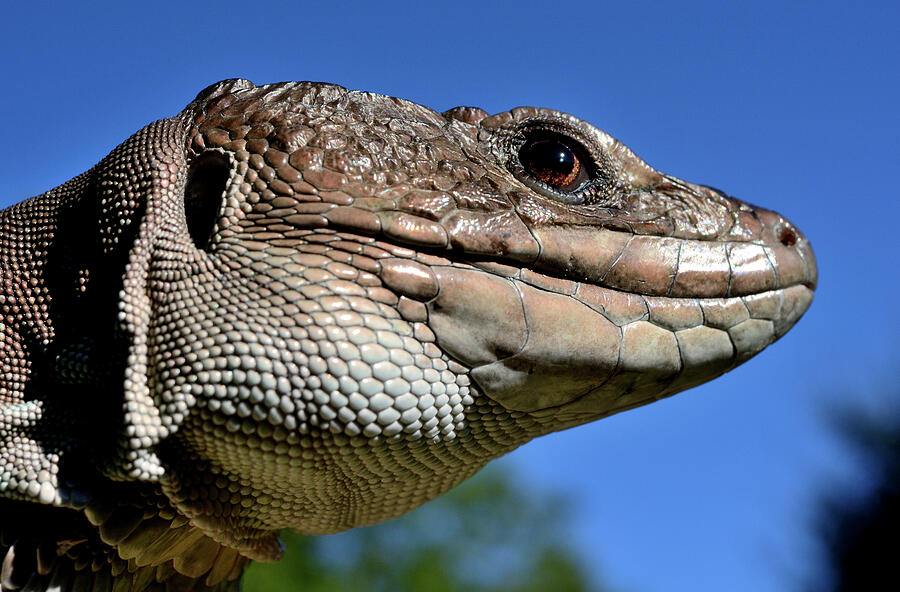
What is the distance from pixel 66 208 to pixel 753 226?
263 cm

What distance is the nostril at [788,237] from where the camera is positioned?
351 cm

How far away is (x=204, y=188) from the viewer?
317cm

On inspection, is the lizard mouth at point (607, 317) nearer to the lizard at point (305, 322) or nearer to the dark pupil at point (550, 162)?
the lizard at point (305, 322)

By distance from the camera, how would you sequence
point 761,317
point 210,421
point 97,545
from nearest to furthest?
point 210,421
point 97,545
point 761,317

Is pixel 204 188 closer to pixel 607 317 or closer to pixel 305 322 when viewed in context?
pixel 305 322

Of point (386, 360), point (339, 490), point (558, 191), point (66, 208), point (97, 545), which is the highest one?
point (558, 191)

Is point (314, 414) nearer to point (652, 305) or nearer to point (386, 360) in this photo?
point (386, 360)

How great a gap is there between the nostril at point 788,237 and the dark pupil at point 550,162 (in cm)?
86

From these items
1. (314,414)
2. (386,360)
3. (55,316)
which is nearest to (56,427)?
(55,316)

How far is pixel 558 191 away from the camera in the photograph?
340 cm

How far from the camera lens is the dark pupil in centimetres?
346

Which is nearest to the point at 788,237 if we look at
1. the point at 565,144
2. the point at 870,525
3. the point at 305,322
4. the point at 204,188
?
the point at 565,144

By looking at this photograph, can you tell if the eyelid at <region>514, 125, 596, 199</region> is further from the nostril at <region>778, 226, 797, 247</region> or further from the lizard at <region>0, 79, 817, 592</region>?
the nostril at <region>778, 226, 797, 247</region>

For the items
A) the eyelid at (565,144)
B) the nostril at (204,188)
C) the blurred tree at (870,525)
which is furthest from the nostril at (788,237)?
the blurred tree at (870,525)
